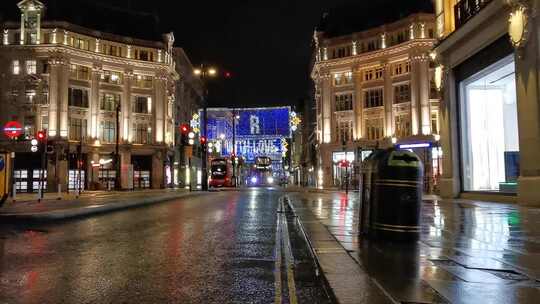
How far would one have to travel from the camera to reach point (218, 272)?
22.9 feet

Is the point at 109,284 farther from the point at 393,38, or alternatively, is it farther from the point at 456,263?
the point at 393,38

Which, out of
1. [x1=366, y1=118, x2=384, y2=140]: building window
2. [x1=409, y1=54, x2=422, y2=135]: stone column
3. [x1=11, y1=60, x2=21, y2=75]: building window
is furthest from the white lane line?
[x1=11, y1=60, x2=21, y2=75]: building window

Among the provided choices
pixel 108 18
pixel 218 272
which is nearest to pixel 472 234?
pixel 218 272

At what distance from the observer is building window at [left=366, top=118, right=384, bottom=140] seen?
61.9 m

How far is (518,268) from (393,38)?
57413 millimetres

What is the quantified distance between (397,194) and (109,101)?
59366 mm

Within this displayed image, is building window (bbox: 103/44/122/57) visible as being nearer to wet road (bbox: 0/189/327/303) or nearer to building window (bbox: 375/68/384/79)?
building window (bbox: 375/68/384/79)

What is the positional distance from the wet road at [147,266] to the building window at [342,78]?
54.7 metres

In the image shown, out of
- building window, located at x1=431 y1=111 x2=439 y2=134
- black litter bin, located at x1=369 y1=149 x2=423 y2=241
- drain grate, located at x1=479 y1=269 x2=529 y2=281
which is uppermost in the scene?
building window, located at x1=431 y1=111 x2=439 y2=134

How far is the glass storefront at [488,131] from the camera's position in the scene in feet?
70.2

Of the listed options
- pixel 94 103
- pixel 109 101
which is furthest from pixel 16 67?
pixel 109 101

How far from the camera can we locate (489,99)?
22688 mm

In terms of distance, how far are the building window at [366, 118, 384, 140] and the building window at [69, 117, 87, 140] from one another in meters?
33.9

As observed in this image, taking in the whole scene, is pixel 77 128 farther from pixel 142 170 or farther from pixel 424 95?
pixel 424 95
